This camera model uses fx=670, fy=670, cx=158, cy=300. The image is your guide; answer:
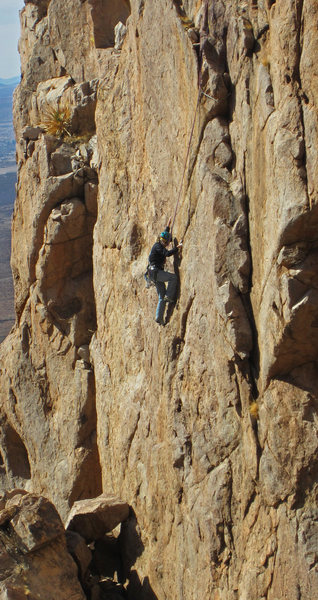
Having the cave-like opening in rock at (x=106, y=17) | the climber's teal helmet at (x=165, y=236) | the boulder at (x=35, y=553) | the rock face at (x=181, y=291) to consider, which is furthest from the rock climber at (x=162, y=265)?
the cave-like opening in rock at (x=106, y=17)

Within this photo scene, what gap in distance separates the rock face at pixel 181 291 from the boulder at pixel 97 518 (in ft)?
1.35

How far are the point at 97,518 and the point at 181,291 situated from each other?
6662mm

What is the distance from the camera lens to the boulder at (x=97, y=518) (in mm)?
17281

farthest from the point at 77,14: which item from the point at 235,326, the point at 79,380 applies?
the point at 235,326

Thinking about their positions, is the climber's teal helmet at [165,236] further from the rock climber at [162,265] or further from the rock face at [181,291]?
the rock face at [181,291]

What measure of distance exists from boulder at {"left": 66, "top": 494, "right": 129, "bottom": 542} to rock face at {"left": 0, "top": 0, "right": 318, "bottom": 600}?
41 cm

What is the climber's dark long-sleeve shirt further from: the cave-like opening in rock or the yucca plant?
the cave-like opening in rock

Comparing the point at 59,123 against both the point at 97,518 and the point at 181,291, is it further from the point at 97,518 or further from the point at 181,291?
the point at 97,518

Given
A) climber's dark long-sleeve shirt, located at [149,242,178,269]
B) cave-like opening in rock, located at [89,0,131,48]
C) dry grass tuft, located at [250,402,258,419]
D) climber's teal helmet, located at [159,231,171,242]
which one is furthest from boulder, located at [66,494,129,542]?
cave-like opening in rock, located at [89,0,131,48]

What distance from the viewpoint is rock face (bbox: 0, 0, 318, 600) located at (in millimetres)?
11562

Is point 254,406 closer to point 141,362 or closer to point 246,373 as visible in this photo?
point 246,373

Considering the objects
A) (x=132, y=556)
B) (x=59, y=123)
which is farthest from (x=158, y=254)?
(x=59, y=123)

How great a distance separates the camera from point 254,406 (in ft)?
41.3

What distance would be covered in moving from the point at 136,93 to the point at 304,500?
1114 centimetres
